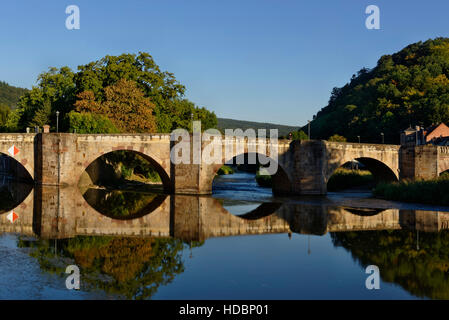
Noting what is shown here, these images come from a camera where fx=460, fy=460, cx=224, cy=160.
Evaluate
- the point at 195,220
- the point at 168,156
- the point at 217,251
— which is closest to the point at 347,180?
the point at 168,156

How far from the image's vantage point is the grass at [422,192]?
98.3 feet

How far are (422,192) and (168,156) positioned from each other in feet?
58.4

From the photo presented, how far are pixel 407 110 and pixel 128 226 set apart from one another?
65.0 m

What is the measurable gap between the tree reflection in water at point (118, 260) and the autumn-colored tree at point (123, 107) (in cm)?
2787

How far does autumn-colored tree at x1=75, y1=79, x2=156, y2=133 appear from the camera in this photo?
142ft

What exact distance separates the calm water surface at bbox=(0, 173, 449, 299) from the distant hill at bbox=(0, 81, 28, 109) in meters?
142

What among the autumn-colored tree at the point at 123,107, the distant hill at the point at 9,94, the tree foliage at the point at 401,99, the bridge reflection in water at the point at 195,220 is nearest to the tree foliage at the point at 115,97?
the autumn-colored tree at the point at 123,107

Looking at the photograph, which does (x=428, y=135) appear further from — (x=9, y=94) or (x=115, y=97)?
(x=9, y=94)

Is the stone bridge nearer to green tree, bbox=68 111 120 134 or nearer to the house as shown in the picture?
green tree, bbox=68 111 120 134

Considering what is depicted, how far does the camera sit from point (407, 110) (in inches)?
A: 2921

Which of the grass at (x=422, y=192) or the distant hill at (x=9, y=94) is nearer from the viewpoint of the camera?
the grass at (x=422, y=192)

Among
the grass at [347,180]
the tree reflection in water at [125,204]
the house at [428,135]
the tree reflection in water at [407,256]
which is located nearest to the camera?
the tree reflection in water at [407,256]

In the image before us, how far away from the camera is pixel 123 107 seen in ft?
144

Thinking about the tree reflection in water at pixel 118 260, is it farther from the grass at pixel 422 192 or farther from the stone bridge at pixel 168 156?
the grass at pixel 422 192
